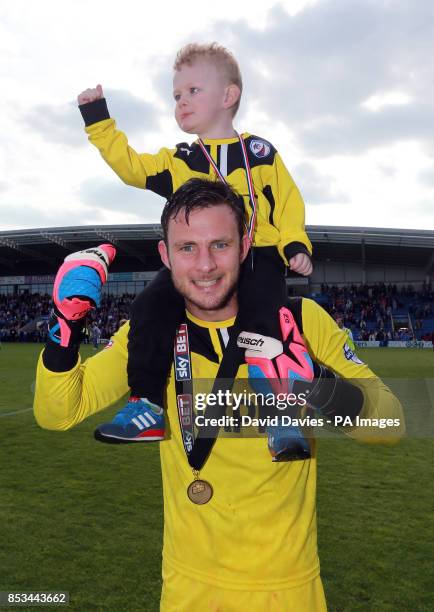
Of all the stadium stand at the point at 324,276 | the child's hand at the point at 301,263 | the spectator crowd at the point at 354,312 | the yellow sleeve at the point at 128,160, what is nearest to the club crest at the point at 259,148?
the yellow sleeve at the point at 128,160

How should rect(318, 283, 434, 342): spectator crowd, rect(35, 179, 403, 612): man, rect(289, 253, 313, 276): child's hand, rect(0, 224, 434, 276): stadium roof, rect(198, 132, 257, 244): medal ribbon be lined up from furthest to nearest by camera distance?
rect(318, 283, 434, 342): spectator crowd < rect(0, 224, 434, 276): stadium roof < rect(289, 253, 313, 276): child's hand < rect(198, 132, 257, 244): medal ribbon < rect(35, 179, 403, 612): man

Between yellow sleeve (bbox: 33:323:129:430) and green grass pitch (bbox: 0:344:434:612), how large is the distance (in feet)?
5.87

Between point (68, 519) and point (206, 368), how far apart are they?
3.00m

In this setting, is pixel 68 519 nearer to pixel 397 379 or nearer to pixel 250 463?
pixel 250 463

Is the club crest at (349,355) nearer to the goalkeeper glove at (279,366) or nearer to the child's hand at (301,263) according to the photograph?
the goalkeeper glove at (279,366)

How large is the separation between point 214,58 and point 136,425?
163 centimetres

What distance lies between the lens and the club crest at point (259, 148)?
2490 millimetres

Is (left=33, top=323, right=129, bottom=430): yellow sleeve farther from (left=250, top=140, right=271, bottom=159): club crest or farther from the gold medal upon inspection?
(left=250, top=140, right=271, bottom=159): club crest

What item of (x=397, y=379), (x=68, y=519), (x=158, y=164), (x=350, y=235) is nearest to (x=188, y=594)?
(x=158, y=164)

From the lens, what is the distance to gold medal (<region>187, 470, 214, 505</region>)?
1.85 metres

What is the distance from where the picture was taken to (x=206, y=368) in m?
2.02

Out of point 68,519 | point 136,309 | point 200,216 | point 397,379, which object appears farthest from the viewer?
point 397,379

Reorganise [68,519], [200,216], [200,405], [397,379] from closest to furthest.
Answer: [200,216], [200,405], [68,519], [397,379]

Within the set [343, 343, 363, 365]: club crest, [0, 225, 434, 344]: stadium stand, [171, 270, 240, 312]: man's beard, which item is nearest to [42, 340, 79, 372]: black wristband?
[171, 270, 240, 312]: man's beard
